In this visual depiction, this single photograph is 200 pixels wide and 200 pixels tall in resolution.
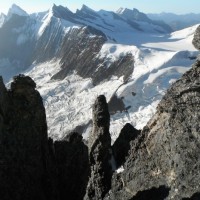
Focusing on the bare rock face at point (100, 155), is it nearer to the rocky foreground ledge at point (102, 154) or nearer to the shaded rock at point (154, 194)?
the rocky foreground ledge at point (102, 154)

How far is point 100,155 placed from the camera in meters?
20.3

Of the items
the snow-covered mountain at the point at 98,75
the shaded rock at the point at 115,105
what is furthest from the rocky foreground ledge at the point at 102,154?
the shaded rock at the point at 115,105

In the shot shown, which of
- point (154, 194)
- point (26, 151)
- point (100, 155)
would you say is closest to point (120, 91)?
point (26, 151)

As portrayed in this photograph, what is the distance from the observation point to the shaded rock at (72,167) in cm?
2747

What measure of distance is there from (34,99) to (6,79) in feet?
498

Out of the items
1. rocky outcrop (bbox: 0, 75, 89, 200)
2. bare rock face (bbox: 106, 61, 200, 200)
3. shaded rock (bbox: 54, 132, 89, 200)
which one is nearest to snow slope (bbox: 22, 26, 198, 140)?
shaded rock (bbox: 54, 132, 89, 200)

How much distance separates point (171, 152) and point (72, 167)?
16.4 m

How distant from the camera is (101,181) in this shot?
62.4 feet

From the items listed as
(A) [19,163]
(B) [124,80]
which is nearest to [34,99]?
(A) [19,163]

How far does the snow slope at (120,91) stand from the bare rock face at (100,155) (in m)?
50.1

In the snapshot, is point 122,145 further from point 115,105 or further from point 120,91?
point 120,91

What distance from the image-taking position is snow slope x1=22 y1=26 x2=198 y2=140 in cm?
8525

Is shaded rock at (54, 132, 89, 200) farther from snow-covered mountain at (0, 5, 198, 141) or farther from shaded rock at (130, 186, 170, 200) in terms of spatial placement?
snow-covered mountain at (0, 5, 198, 141)

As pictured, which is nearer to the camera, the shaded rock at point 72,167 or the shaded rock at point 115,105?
the shaded rock at point 72,167
